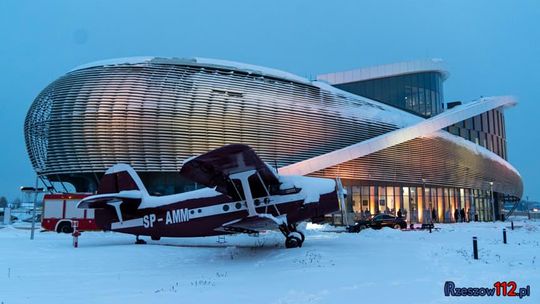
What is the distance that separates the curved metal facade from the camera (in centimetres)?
3925

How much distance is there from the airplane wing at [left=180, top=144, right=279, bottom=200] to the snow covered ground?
7.86ft

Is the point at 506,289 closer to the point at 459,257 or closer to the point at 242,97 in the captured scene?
the point at 459,257

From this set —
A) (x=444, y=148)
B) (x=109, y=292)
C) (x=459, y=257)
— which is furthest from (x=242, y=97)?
(x=109, y=292)

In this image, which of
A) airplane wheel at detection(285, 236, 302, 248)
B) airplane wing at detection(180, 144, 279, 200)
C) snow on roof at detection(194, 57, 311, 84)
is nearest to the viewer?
airplane wing at detection(180, 144, 279, 200)

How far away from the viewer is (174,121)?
39.3 metres

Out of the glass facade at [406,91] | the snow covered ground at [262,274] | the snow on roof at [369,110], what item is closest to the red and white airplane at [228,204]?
the snow covered ground at [262,274]

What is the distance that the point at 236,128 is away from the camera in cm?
4062

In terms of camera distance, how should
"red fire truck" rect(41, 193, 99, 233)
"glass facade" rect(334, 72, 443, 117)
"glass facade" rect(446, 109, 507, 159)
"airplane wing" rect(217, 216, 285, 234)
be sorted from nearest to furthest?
"airplane wing" rect(217, 216, 285, 234), "red fire truck" rect(41, 193, 99, 233), "glass facade" rect(446, 109, 507, 159), "glass facade" rect(334, 72, 443, 117)

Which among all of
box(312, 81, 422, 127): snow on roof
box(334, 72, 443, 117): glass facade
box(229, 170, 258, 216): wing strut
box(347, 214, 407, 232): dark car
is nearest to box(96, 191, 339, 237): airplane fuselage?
box(229, 170, 258, 216): wing strut

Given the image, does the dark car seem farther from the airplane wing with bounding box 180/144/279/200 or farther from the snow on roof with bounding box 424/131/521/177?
the snow on roof with bounding box 424/131/521/177

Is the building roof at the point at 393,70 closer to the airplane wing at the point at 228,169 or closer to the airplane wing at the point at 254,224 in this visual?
the airplane wing at the point at 228,169

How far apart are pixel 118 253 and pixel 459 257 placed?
12.0m

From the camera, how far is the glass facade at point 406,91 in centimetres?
6469

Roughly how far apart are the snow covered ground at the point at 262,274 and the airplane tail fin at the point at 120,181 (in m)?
3.13
